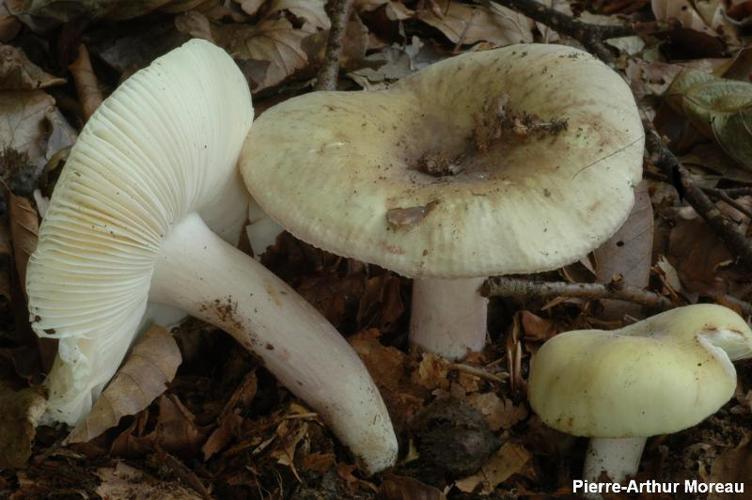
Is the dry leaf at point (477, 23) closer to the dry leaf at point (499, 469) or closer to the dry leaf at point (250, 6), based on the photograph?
the dry leaf at point (250, 6)

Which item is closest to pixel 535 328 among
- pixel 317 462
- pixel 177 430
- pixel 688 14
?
pixel 317 462

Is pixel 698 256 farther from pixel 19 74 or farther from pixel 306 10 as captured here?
pixel 19 74

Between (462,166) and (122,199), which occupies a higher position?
(122,199)

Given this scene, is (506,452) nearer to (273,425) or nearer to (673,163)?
(273,425)

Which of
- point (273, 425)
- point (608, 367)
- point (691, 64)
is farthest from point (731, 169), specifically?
point (273, 425)

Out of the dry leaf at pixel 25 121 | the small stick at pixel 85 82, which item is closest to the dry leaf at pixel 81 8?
the small stick at pixel 85 82
